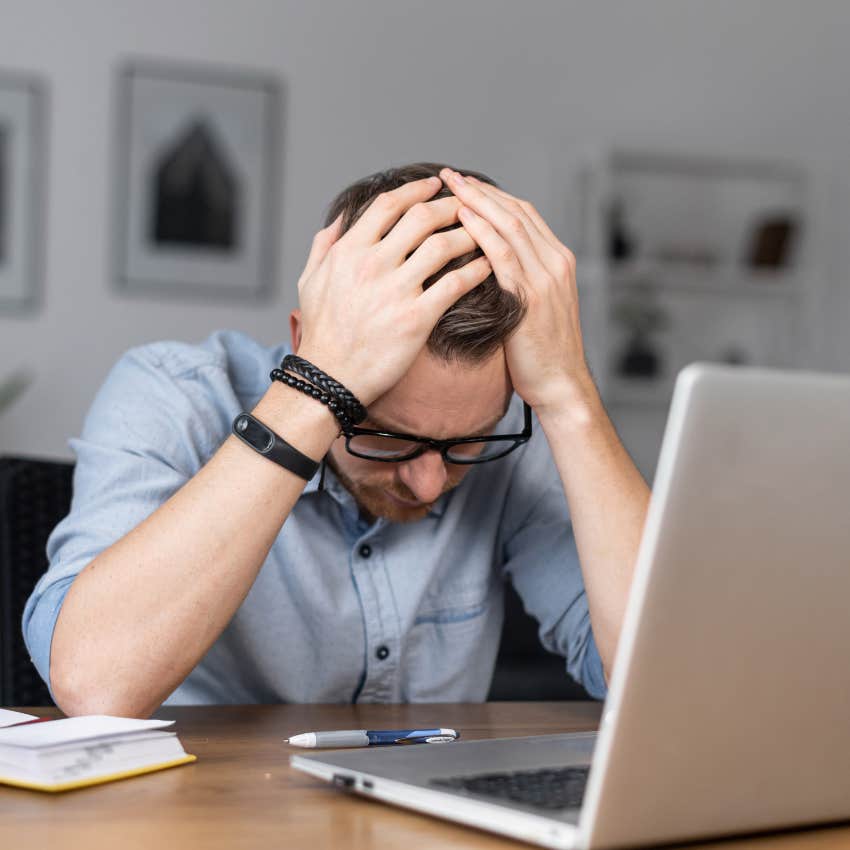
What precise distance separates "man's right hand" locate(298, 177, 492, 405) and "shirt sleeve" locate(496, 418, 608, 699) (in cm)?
41

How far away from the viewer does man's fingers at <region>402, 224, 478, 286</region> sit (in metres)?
1.11

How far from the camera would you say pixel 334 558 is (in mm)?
1373

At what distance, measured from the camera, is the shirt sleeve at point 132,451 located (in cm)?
114

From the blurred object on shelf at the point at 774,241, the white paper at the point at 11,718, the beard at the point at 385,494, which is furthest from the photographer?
the blurred object on shelf at the point at 774,241

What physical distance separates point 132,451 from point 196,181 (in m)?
2.55

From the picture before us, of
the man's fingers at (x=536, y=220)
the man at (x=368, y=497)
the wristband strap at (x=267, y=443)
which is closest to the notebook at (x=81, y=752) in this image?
the man at (x=368, y=497)

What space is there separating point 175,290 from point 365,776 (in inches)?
117

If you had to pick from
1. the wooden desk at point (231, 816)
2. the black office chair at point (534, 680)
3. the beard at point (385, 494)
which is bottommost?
the black office chair at point (534, 680)

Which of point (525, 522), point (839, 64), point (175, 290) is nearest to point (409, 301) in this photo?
point (525, 522)

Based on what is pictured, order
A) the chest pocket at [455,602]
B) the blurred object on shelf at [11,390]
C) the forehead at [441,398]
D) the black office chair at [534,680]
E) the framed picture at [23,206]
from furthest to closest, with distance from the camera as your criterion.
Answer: the framed picture at [23,206] < the blurred object on shelf at [11,390] < the black office chair at [534,680] < the chest pocket at [455,602] < the forehead at [441,398]

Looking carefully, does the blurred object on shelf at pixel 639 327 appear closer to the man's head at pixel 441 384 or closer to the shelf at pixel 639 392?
the shelf at pixel 639 392

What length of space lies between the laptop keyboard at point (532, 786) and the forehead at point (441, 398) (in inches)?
16.9

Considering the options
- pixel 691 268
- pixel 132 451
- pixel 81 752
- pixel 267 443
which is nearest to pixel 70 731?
pixel 81 752

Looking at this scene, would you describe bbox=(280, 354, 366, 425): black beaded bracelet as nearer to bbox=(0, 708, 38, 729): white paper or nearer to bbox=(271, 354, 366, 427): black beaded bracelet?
bbox=(271, 354, 366, 427): black beaded bracelet
